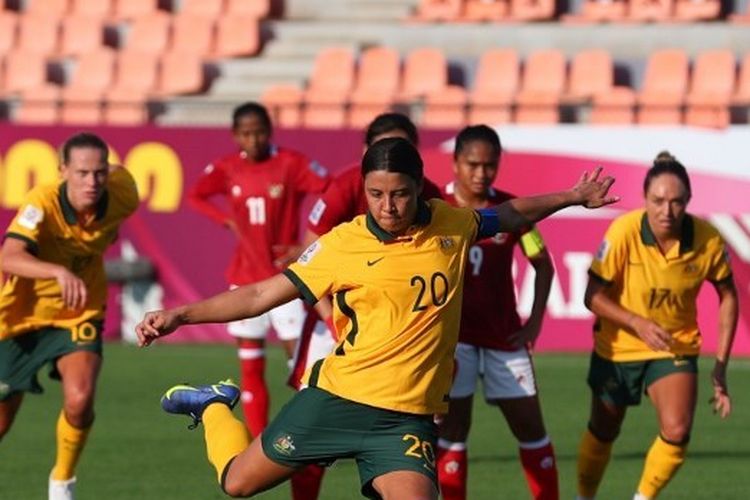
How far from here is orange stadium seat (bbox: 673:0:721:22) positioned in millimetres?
23886

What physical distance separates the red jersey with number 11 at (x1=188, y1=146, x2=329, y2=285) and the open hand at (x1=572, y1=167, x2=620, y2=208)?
227 inches

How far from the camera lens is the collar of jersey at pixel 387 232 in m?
7.39

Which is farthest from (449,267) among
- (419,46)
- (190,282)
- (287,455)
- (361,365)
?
(419,46)

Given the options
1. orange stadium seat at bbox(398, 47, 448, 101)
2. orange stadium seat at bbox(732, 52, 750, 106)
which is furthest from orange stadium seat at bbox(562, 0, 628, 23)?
orange stadium seat at bbox(732, 52, 750, 106)

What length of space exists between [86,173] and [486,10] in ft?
51.4

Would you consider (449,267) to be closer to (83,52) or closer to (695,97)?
(695,97)

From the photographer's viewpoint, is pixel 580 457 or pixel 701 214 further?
pixel 701 214

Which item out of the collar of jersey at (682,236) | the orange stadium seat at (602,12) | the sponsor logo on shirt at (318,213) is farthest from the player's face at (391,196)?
the orange stadium seat at (602,12)

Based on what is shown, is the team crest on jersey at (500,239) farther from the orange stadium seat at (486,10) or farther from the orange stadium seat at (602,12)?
the orange stadium seat at (486,10)

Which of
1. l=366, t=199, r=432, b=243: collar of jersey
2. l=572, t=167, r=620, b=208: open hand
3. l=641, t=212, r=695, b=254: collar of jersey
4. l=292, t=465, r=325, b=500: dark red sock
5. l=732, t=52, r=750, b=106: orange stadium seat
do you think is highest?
l=572, t=167, r=620, b=208: open hand

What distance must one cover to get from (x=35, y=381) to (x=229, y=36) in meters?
15.6

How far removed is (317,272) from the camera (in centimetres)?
742

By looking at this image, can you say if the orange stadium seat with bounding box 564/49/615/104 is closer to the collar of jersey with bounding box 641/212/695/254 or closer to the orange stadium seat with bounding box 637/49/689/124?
the orange stadium seat with bounding box 637/49/689/124

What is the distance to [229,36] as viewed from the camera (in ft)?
83.3
